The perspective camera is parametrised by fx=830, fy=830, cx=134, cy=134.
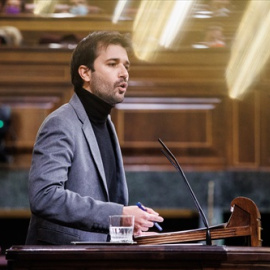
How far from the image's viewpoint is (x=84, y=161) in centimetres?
270

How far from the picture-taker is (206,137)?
529 centimetres

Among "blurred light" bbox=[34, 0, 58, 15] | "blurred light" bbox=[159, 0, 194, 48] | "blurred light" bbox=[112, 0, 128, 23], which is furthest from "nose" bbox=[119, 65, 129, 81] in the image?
"blurred light" bbox=[112, 0, 128, 23]

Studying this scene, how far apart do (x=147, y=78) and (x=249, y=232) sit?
303cm

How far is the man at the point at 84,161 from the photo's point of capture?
8.16 ft

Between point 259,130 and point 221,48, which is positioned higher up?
point 221,48

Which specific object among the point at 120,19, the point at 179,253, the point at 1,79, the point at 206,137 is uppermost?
the point at 120,19

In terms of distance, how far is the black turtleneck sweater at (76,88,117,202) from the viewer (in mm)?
2859

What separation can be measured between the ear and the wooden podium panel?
87cm

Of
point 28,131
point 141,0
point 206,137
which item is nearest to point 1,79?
point 28,131

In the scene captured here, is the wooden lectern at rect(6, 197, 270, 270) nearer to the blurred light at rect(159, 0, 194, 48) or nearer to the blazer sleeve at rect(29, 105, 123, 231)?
the blazer sleeve at rect(29, 105, 123, 231)

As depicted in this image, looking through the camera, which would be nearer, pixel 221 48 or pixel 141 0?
pixel 221 48

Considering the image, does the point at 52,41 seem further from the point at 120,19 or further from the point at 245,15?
the point at 245,15

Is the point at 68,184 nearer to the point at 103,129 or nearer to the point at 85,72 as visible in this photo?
the point at 103,129

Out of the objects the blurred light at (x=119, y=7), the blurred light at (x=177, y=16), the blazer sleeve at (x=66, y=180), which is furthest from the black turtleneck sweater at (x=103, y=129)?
the blurred light at (x=119, y=7)
